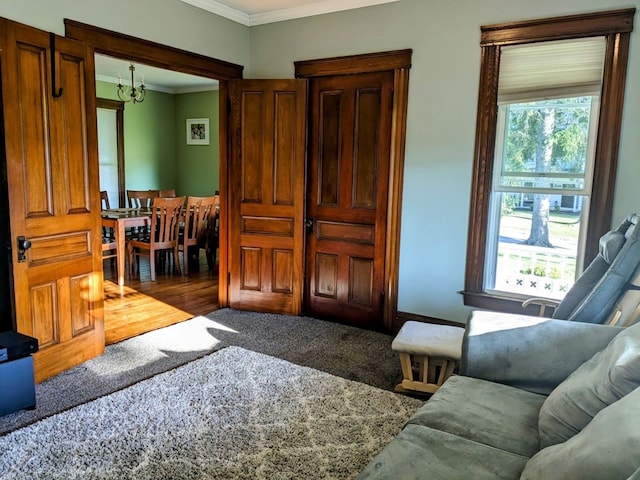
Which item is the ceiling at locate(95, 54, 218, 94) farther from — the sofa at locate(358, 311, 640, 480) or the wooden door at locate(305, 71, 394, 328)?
the sofa at locate(358, 311, 640, 480)

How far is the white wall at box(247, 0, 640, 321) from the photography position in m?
3.62

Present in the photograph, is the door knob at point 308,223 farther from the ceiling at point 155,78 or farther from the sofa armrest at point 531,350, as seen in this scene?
the ceiling at point 155,78

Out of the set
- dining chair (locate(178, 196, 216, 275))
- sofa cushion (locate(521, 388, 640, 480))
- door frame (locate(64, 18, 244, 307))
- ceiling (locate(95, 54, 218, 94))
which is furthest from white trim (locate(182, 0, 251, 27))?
sofa cushion (locate(521, 388, 640, 480))

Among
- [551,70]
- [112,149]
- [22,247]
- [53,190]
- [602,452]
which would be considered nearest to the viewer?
[602,452]

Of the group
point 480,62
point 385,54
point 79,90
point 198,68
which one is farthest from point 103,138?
point 480,62

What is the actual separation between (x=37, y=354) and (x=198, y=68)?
2564 millimetres

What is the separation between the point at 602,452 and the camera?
3.50 feet

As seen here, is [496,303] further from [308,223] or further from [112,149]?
[112,149]

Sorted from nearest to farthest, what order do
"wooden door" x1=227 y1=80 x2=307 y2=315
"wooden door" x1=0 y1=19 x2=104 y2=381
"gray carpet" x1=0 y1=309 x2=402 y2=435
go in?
"wooden door" x1=0 y1=19 x2=104 y2=381 < "gray carpet" x1=0 y1=309 x2=402 y2=435 < "wooden door" x1=227 y1=80 x2=307 y2=315

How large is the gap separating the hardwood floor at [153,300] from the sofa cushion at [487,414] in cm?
278

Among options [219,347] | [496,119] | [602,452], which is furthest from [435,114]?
[602,452]

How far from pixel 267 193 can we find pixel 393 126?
4.23 ft

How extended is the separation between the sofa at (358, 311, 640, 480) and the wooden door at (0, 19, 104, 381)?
2388 mm

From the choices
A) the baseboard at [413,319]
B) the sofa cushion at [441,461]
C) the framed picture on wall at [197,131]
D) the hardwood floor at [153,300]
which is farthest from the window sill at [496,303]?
the framed picture on wall at [197,131]
